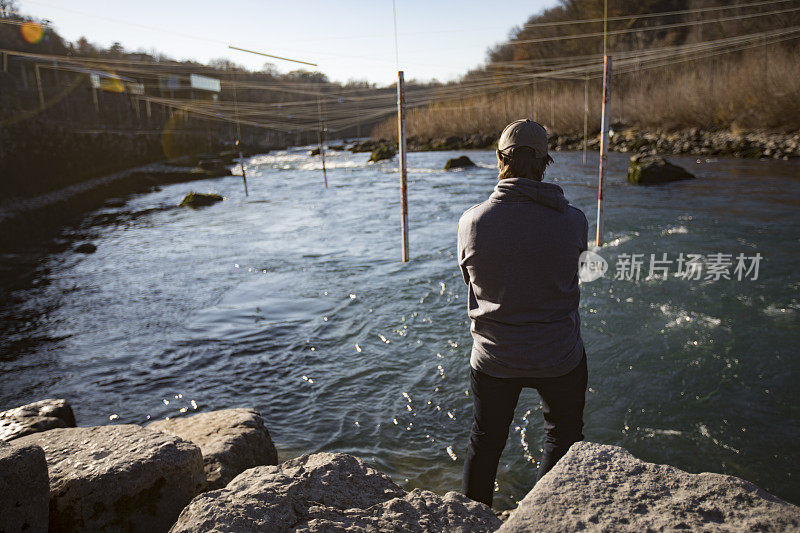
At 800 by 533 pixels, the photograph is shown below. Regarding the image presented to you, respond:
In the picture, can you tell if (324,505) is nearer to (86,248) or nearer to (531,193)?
(531,193)

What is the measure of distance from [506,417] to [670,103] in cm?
3482

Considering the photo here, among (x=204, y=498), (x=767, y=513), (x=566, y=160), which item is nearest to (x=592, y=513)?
(x=767, y=513)

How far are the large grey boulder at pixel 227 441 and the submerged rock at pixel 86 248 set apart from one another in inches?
460

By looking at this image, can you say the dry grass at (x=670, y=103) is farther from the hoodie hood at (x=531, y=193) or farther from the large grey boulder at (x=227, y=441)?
the large grey boulder at (x=227, y=441)

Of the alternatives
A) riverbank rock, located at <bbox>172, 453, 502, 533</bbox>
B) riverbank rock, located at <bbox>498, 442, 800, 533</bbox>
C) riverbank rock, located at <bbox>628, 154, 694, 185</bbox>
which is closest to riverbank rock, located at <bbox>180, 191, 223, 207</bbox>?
riverbank rock, located at <bbox>628, 154, 694, 185</bbox>

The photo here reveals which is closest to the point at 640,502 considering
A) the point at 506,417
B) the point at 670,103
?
the point at 506,417

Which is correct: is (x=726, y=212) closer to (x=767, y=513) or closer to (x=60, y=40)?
(x=767, y=513)

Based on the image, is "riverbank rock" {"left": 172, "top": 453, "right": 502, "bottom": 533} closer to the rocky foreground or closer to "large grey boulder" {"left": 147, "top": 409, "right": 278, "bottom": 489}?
the rocky foreground

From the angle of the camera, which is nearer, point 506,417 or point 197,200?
point 506,417

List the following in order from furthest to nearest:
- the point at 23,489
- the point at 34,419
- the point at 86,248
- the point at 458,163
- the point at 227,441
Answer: the point at 458,163 < the point at 86,248 < the point at 34,419 < the point at 227,441 < the point at 23,489

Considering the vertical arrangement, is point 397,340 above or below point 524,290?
below

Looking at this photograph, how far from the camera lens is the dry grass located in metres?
25.5

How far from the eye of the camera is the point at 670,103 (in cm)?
3164

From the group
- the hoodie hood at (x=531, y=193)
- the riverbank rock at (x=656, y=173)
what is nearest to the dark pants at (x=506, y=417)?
the hoodie hood at (x=531, y=193)
